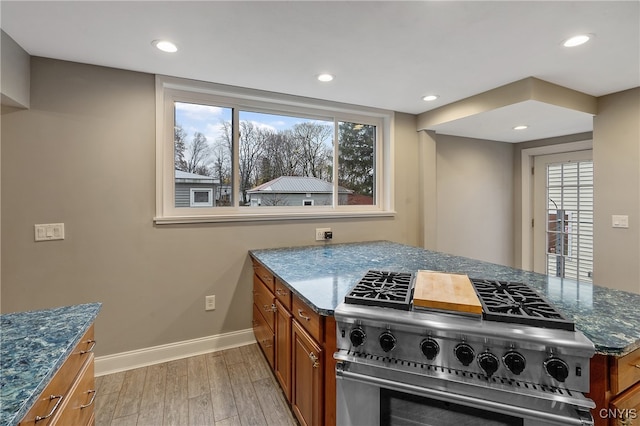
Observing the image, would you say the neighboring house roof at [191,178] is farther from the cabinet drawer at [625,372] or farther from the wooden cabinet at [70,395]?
the cabinet drawer at [625,372]

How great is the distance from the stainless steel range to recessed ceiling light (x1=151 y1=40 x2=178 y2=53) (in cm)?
194

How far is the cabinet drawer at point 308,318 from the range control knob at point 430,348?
1.54ft

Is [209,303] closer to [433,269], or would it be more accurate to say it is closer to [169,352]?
[169,352]

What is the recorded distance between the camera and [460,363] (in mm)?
1094

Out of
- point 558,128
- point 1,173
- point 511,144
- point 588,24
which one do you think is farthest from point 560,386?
point 511,144

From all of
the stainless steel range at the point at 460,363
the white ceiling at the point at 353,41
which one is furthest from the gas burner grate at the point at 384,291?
the white ceiling at the point at 353,41

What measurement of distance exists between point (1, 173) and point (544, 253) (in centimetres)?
587

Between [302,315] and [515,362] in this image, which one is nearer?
[515,362]

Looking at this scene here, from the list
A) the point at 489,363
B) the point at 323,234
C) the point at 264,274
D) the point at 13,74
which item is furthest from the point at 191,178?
the point at 489,363

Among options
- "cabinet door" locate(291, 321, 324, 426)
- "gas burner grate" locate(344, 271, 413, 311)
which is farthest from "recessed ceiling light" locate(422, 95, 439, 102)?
"cabinet door" locate(291, 321, 324, 426)

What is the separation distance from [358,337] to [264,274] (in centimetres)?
127

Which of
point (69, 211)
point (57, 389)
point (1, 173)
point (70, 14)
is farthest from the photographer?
point (69, 211)

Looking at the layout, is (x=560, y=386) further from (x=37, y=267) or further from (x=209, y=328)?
(x=37, y=267)

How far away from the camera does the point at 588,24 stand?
1.70 m
